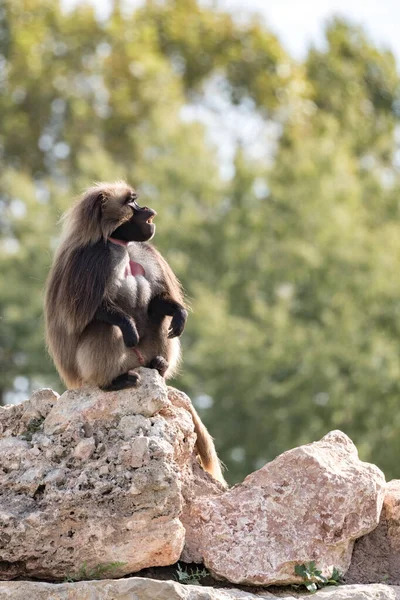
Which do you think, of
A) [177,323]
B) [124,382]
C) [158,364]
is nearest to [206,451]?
[158,364]

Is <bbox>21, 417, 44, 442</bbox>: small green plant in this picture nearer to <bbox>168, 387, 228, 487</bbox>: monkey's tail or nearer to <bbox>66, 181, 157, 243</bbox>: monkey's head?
<bbox>168, 387, 228, 487</bbox>: monkey's tail

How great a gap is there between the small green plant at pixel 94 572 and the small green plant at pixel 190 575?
0.37 m

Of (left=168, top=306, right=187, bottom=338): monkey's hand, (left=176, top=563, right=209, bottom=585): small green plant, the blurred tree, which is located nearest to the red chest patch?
(left=168, top=306, right=187, bottom=338): monkey's hand

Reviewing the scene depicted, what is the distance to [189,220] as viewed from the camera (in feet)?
66.7

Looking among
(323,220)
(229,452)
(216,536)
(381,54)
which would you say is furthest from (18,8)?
(216,536)

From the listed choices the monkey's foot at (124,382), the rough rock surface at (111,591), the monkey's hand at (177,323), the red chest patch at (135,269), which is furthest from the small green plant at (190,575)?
the red chest patch at (135,269)

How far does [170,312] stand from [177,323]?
13cm

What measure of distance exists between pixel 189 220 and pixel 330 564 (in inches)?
578

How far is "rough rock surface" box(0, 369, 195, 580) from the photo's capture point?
18.4 ft

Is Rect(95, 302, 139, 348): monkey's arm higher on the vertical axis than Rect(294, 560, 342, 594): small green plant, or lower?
higher

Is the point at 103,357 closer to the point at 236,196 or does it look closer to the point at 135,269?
the point at 135,269

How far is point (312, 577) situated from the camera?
581 cm

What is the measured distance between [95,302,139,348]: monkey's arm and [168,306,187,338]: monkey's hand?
0.37 metres

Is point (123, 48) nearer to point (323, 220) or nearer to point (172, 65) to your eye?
point (172, 65)
